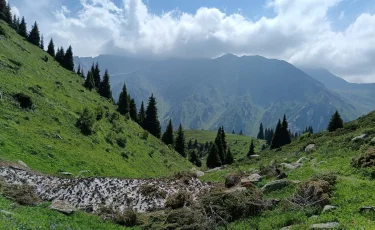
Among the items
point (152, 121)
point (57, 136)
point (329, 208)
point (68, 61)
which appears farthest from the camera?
point (68, 61)

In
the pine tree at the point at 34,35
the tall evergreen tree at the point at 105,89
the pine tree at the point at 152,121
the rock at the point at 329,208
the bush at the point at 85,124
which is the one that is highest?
the pine tree at the point at 34,35

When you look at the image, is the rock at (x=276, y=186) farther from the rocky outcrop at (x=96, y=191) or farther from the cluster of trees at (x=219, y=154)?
the cluster of trees at (x=219, y=154)

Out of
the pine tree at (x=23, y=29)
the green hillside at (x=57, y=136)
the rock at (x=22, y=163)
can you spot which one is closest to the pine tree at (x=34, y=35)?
the pine tree at (x=23, y=29)

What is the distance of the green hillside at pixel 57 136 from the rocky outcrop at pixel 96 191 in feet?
18.5

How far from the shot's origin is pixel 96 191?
968 inches

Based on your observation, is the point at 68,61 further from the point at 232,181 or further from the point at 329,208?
the point at 329,208

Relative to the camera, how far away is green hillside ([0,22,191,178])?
35.2 m

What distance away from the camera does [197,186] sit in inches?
1142

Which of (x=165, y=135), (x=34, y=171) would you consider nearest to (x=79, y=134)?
(x=34, y=171)

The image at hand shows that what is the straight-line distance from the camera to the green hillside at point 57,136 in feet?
116

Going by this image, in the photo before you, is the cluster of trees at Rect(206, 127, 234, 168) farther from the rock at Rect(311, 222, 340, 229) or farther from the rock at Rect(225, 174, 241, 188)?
the rock at Rect(311, 222, 340, 229)

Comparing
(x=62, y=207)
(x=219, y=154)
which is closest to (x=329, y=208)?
(x=62, y=207)

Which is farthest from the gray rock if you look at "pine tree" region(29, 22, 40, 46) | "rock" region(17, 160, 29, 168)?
"pine tree" region(29, 22, 40, 46)

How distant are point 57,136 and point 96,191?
21.2m
